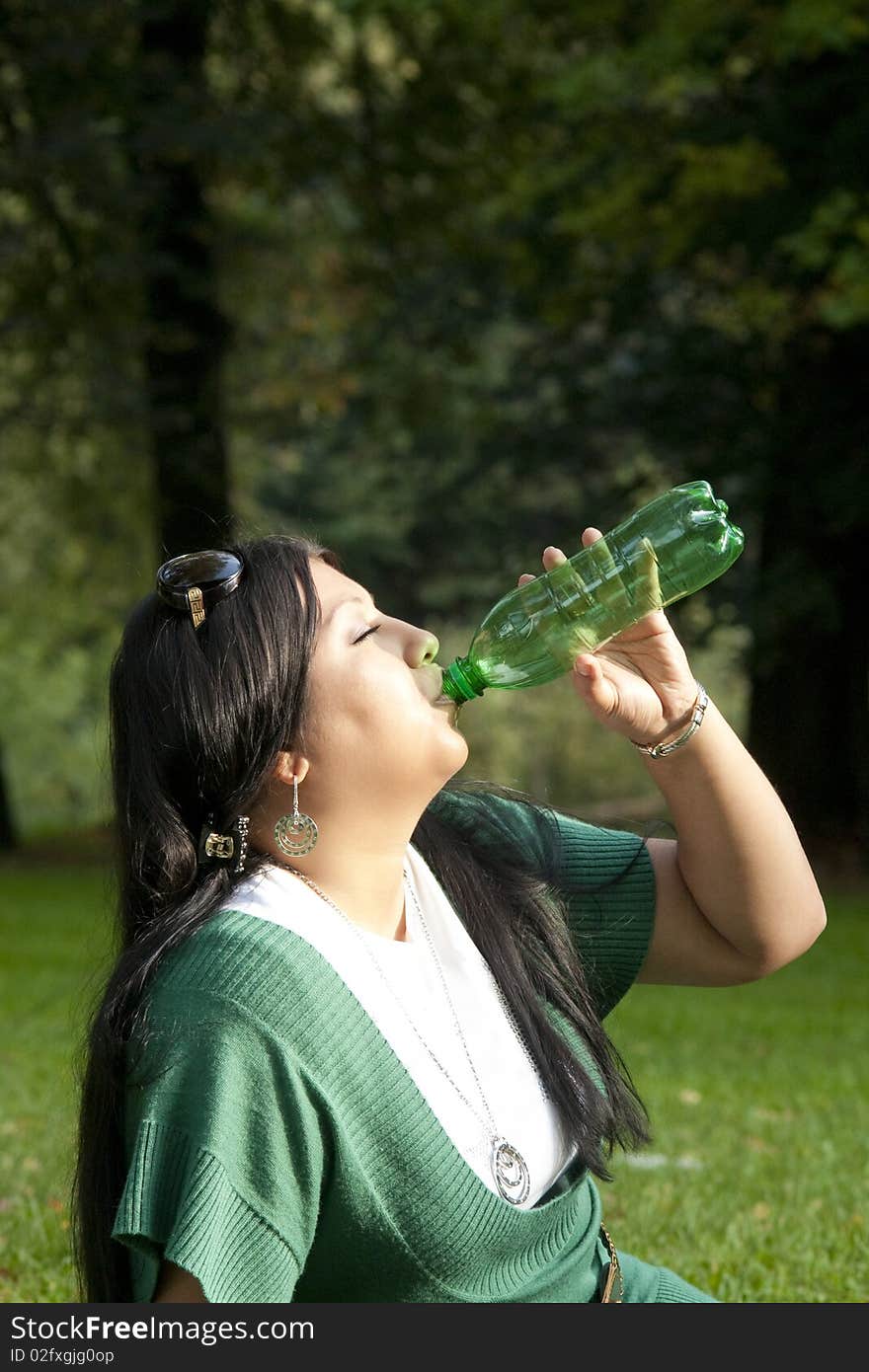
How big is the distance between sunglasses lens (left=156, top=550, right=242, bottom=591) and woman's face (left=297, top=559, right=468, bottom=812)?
0.56 ft

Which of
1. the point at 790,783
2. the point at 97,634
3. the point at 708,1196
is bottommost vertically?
the point at 97,634

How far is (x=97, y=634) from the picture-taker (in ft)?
85.7

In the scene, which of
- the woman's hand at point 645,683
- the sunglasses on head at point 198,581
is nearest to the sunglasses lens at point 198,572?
the sunglasses on head at point 198,581

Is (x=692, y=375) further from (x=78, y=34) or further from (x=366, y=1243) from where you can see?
(x=366, y=1243)

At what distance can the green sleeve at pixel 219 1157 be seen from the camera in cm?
196

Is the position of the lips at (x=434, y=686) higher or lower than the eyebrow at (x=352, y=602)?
lower

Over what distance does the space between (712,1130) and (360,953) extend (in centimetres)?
389

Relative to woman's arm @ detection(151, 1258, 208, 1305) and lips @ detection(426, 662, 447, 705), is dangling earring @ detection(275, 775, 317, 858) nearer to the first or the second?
lips @ detection(426, 662, 447, 705)

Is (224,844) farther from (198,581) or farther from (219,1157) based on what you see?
(219,1157)

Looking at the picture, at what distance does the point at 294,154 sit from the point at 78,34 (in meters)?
2.65

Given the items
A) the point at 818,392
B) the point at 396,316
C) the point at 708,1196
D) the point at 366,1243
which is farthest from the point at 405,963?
the point at 396,316

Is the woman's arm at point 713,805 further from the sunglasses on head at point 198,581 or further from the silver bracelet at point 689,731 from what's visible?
the sunglasses on head at point 198,581

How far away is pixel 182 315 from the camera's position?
1446cm

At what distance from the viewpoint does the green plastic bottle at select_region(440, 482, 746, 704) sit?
2.72m
